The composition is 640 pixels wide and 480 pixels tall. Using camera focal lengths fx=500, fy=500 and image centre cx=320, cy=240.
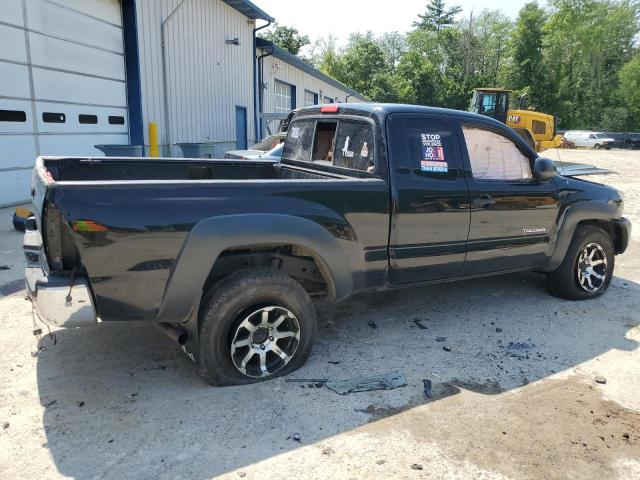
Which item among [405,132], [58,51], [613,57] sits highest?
[613,57]

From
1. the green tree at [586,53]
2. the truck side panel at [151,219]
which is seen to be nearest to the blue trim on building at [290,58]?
the truck side panel at [151,219]

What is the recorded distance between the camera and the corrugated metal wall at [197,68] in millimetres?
12617

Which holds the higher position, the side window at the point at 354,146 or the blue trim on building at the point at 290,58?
the blue trim on building at the point at 290,58

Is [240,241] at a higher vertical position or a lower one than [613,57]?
lower

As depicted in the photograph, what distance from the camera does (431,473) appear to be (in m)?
2.63

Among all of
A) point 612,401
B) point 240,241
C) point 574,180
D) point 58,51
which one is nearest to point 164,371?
point 240,241

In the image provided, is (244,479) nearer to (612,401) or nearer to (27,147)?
(612,401)

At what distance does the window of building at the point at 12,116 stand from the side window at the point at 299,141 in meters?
6.73

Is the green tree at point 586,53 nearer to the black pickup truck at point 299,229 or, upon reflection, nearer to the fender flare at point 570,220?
the fender flare at point 570,220

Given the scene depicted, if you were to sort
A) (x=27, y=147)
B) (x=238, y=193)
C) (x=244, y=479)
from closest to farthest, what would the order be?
(x=244, y=479) → (x=238, y=193) → (x=27, y=147)

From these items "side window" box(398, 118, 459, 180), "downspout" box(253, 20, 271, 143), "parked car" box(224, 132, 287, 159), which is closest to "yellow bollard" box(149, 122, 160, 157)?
"parked car" box(224, 132, 287, 159)

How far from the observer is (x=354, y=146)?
4137 mm

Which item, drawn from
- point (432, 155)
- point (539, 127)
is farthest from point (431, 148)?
point (539, 127)

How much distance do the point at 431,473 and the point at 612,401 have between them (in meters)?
1.60
